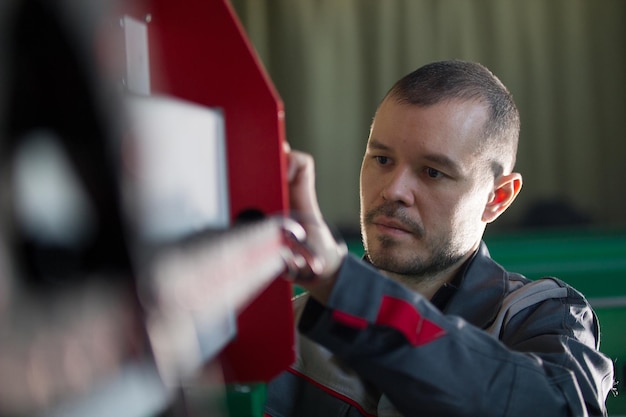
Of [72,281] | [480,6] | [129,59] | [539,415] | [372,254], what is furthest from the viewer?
[480,6]

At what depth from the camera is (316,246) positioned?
549 millimetres

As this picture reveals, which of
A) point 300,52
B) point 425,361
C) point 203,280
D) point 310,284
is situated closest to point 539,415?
point 425,361

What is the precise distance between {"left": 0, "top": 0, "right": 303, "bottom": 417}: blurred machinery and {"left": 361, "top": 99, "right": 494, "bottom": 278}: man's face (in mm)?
349

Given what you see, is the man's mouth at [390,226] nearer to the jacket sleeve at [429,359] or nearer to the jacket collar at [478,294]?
the jacket collar at [478,294]

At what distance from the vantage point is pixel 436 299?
0.91 meters

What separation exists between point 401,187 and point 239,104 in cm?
36

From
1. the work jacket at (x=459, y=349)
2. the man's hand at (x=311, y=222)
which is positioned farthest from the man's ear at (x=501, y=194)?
the man's hand at (x=311, y=222)

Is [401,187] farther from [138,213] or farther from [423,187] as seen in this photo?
[138,213]

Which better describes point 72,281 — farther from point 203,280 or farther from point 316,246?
point 316,246

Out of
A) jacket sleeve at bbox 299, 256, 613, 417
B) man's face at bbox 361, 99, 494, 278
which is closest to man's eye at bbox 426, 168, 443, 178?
man's face at bbox 361, 99, 494, 278

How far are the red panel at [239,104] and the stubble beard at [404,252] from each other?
343 millimetres

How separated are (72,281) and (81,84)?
0.36ft

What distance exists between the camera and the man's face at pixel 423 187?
88cm

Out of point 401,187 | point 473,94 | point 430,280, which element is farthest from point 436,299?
point 473,94
